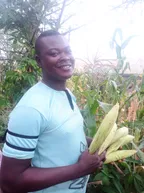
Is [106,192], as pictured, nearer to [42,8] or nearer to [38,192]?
[38,192]

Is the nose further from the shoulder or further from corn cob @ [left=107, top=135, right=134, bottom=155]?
corn cob @ [left=107, top=135, right=134, bottom=155]

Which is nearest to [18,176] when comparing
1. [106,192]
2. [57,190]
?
[57,190]

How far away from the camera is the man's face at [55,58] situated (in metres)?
0.85

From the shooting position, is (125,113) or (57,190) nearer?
(57,190)

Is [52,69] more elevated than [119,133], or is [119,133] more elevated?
[52,69]

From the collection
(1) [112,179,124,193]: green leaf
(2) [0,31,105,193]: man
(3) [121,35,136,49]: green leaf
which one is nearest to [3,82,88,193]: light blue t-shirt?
(2) [0,31,105,193]: man

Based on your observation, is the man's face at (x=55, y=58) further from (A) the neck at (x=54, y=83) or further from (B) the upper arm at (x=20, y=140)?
(B) the upper arm at (x=20, y=140)

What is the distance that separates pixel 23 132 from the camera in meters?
0.72

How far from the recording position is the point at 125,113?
1573 millimetres

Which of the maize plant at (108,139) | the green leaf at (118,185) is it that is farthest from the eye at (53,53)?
the green leaf at (118,185)

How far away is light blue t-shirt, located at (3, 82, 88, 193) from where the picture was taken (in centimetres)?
73

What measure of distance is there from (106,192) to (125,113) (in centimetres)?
46

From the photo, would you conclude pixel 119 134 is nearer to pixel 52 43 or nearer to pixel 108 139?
pixel 108 139

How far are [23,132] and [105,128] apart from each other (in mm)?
281
